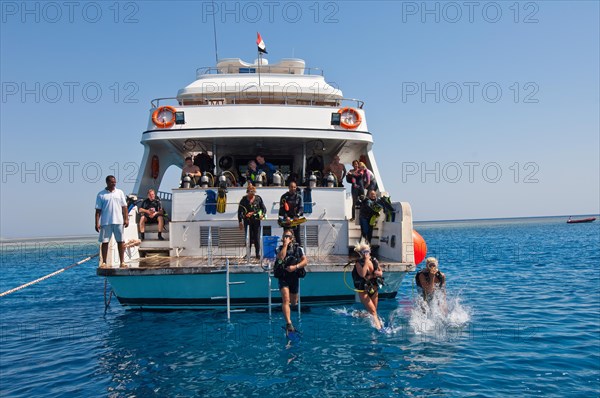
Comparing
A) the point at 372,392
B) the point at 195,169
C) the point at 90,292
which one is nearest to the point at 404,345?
the point at 372,392

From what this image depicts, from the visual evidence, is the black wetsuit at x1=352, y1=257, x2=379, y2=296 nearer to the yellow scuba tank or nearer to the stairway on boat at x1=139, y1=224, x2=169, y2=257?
the yellow scuba tank

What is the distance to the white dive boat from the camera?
969 cm

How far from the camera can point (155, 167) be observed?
1484 cm

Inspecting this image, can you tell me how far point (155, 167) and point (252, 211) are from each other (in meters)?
5.50

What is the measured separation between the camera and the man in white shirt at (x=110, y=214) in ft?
30.8

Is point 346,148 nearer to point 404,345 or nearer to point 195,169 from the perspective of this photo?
point 195,169

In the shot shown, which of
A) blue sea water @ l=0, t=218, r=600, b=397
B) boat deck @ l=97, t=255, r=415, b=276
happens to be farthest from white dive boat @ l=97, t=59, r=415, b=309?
blue sea water @ l=0, t=218, r=600, b=397

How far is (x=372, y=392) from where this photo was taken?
5.88 metres

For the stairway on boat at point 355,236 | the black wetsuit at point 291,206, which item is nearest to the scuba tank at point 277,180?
the black wetsuit at point 291,206

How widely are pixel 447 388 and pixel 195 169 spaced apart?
9030 mm

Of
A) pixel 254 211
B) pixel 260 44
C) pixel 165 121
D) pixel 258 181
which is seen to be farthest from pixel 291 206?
pixel 260 44

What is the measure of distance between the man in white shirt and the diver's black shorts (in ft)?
11.5

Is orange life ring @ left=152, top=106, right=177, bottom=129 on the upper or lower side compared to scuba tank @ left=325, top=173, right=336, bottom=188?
upper

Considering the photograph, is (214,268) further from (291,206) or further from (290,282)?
(291,206)
